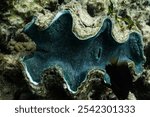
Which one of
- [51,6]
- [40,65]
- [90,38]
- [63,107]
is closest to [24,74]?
[40,65]

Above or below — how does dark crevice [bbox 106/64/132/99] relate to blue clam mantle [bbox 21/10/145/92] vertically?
→ below

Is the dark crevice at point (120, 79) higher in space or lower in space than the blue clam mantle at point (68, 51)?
lower

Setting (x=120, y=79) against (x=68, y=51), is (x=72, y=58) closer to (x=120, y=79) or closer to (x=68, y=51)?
(x=68, y=51)

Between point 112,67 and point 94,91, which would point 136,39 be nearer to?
point 112,67

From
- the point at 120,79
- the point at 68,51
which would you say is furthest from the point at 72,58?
the point at 120,79
